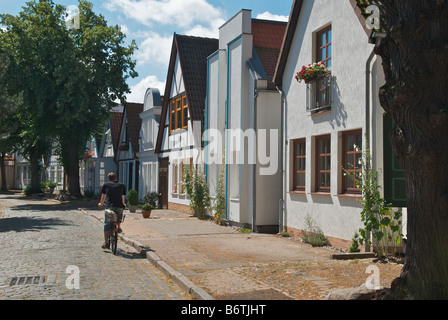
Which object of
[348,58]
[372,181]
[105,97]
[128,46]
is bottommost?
[372,181]

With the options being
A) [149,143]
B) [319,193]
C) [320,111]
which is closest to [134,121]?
[149,143]

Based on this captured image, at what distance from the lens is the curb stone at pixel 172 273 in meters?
6.98

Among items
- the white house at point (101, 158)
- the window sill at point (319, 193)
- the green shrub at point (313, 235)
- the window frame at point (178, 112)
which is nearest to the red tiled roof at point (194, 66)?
the window frame at point (178, 112)

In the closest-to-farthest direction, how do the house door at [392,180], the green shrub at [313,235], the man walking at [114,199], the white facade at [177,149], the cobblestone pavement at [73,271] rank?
the cobblestone pavement at [73,271], the house door at [392,180], the man walking at [114,199], the green shrub at [313,235], the white facade at [177,149]

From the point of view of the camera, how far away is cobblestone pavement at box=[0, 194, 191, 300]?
23.3 ft

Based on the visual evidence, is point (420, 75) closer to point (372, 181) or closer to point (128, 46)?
point (372, 181)

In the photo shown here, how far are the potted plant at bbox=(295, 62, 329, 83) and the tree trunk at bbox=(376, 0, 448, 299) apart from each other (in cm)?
665

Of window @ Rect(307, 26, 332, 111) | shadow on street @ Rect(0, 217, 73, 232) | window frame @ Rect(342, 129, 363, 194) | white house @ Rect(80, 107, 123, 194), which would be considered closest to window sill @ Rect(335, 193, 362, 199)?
window frame @ Rect(342, 129, 363, 194)

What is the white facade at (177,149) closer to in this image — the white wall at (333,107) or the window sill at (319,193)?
the white wall at (333,107)

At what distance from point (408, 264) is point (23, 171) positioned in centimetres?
6135

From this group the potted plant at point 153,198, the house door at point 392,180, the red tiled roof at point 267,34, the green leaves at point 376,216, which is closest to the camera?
the green leaves at point 376,216
